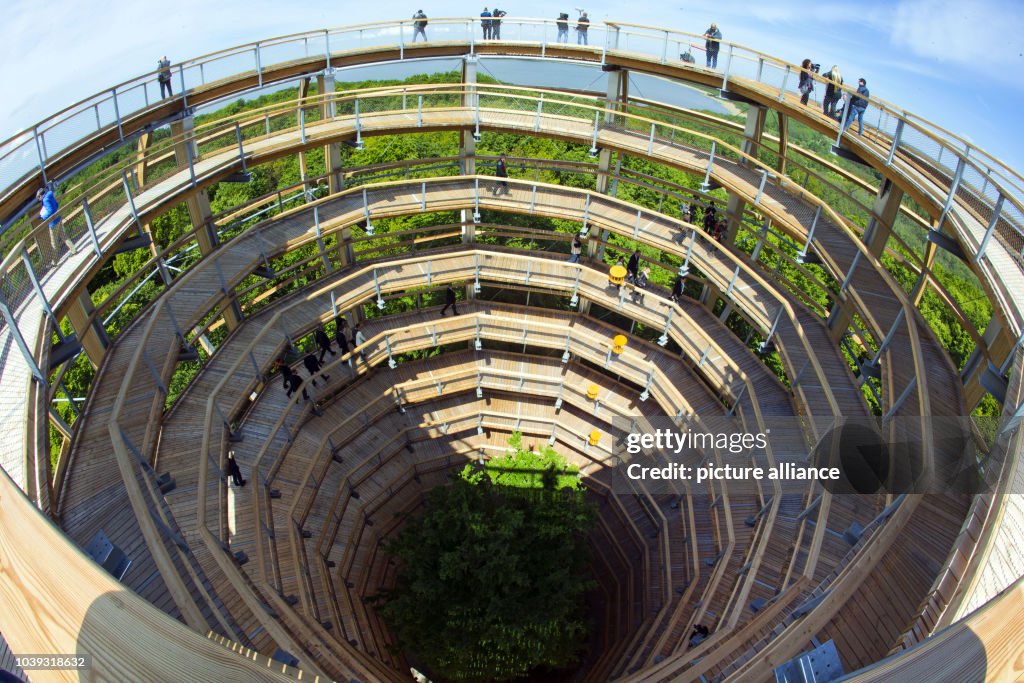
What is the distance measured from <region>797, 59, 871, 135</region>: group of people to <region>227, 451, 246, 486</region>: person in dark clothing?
67.8 feet

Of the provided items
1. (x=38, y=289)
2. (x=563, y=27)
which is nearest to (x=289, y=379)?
(x=38, y=289)

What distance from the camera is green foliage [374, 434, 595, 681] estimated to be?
21.4m

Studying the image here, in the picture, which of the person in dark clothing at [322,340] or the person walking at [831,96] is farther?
the person in dark clothing at [322,340]

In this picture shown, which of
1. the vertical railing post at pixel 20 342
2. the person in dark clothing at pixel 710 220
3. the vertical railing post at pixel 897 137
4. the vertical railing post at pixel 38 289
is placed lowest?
the vertical railing post at pixel 20 342

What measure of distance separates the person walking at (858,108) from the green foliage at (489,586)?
48.8 ft

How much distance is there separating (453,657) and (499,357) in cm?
1290

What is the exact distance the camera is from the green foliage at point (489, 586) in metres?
21.4

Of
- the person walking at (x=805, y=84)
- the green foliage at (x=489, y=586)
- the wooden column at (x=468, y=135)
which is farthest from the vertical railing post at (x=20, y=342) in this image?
the person walking at (x=805, y=84)

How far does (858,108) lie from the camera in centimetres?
2055

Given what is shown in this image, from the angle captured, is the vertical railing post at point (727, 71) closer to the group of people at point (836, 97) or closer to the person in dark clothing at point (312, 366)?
the group of people at point (836, 97)

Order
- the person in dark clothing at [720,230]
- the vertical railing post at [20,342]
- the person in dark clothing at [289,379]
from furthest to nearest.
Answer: the person in dark clothing at [720,230] < the person in dark clothing at [289,379] < the vertical railing post at [20,342]

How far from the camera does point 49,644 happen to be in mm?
4168

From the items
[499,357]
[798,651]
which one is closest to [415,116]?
[499,357]

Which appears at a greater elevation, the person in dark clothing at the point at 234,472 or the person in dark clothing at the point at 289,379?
the person in dark clothing at the point at 289,379
